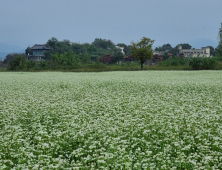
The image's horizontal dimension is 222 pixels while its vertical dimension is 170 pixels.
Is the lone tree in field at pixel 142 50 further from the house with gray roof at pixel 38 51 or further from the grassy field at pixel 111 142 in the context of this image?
the house with gray roof at pixel 38 51

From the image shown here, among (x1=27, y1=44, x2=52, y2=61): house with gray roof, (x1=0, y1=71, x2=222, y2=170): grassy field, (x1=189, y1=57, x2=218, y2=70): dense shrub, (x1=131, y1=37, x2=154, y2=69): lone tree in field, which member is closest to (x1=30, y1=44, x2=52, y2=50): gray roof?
(x1=27, y1=44, x2=52, y2=61): house with gray roof

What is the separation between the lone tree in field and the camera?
2024 inches

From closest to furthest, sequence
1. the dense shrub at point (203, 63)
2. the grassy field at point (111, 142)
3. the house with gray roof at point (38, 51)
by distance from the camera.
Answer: the grassy field at point (111, 142) → the dense shrub at point (203, 63) → the house with gray roof at point (38, 51)

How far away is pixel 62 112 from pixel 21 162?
4.81 meters

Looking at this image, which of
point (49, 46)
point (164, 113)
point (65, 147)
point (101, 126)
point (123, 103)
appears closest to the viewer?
point (65, 147)

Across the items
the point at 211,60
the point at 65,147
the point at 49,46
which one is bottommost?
the point at 65,147

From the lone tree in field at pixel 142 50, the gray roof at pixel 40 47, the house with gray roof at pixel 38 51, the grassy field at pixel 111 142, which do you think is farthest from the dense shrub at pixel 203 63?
the house with gray roof at pixel 38 51

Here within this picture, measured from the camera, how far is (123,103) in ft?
40.4

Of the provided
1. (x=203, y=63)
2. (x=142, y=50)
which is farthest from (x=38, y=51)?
(x=203, y=63)

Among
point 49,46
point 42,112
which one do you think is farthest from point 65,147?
point 49,46

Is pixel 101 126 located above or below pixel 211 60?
below

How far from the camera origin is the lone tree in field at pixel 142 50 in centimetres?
5141

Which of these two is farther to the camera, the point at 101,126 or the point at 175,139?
the point at 101,126

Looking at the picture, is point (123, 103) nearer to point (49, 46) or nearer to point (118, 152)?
point (118, 152)
